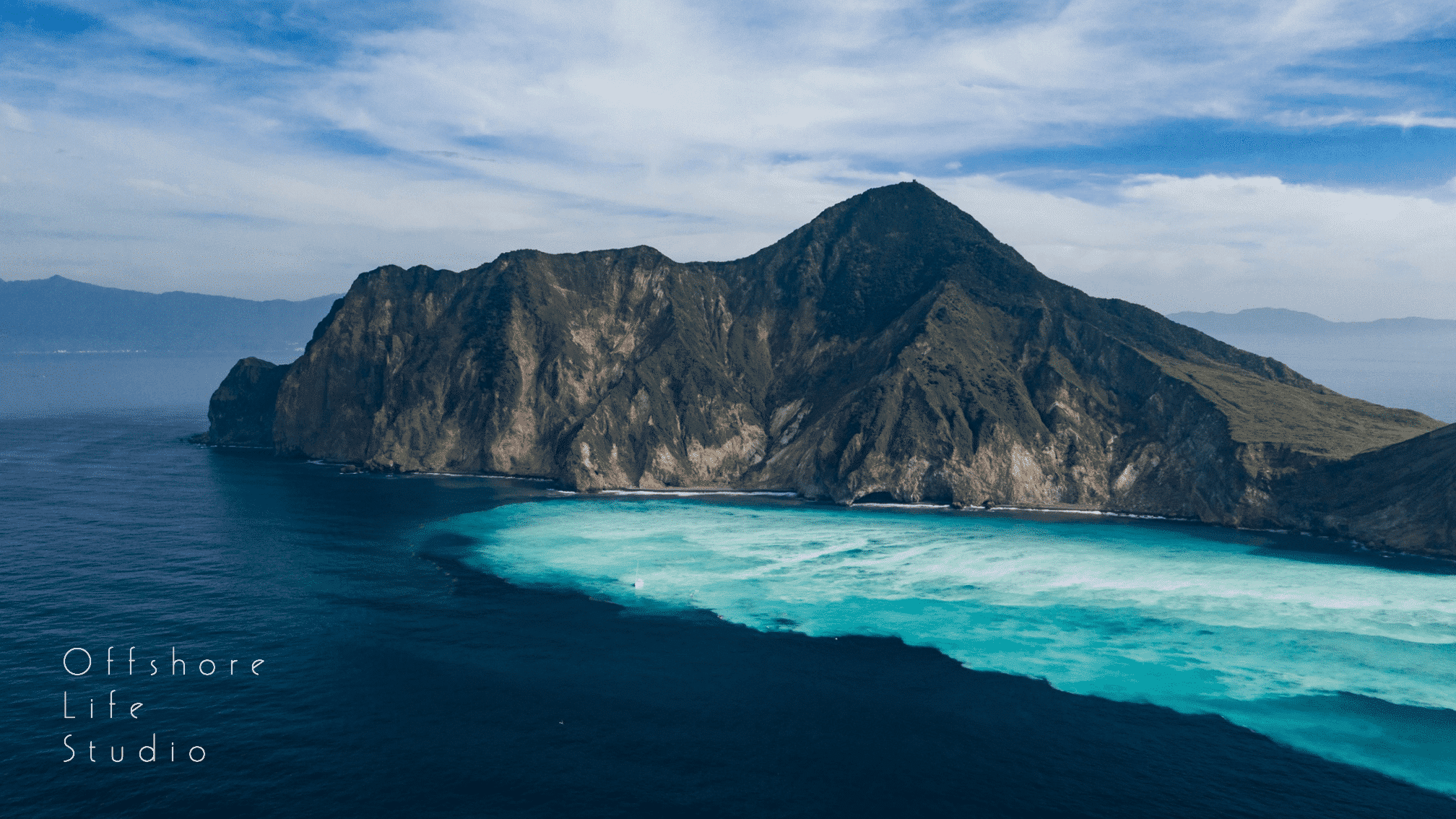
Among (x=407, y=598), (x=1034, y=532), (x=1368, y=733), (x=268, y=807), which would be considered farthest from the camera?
(x=1034, y=532)

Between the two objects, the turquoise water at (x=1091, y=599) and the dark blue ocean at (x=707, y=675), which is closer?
the dark blue ocean at (x=707, y=675)

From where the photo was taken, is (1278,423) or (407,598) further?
(1278,423)

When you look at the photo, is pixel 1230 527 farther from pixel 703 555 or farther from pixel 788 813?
pixel 788 813

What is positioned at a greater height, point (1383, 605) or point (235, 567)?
point (1383, 605)

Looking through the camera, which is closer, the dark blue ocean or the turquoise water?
the dark blue ocean

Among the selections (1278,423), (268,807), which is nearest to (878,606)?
(268,807)
